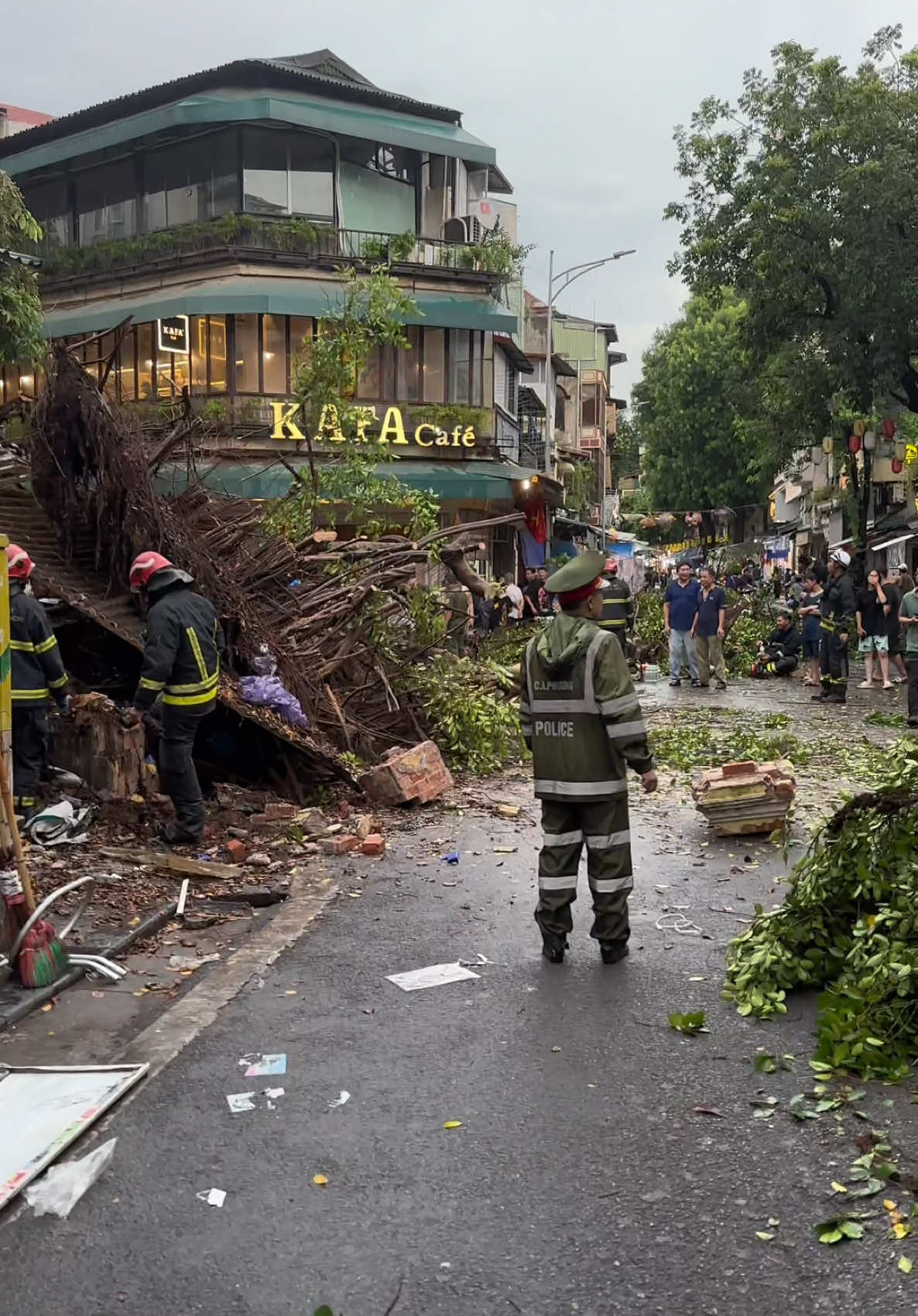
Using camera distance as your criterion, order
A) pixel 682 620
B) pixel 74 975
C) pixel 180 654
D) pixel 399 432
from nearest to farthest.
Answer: pixel 74 975 → pixel 180 654 → pixel 682 620 → pixel 399 432

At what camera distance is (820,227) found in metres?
21.7

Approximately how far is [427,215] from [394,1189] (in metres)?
29.8

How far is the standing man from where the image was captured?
12.8 metres

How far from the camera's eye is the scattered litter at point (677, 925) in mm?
5984

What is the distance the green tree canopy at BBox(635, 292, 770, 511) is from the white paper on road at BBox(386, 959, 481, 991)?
47.0 m

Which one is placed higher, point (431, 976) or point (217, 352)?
point (217, 352)

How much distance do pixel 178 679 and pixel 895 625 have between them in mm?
13517

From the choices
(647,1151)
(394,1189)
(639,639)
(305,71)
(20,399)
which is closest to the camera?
(394,1189)

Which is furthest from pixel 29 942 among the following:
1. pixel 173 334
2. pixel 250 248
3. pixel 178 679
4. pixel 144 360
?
pixel 144 360

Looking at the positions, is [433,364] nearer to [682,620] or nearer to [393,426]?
[393,426]

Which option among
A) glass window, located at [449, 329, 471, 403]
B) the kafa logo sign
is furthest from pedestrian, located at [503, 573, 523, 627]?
the kafa logo sign

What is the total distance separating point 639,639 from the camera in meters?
22.4

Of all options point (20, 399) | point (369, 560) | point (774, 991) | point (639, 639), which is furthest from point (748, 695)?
point (774, 991)

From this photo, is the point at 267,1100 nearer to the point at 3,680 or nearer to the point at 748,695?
the point at 3,680
